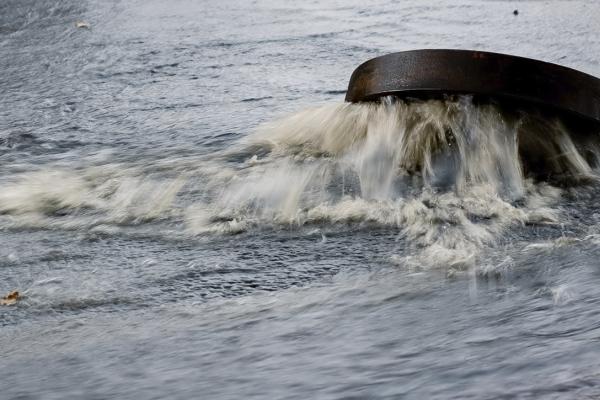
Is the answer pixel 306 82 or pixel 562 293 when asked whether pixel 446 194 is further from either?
pixel 306 82

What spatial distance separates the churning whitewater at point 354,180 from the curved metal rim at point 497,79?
151 millimetres

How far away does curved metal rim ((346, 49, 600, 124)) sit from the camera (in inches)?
171

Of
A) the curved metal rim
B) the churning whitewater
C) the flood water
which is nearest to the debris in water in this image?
the flood water

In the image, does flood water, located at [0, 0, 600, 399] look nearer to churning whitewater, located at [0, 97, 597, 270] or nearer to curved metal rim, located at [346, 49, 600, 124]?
churning whitewater, located at [0, 97, 597, 270]

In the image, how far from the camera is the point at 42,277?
11.7 ft

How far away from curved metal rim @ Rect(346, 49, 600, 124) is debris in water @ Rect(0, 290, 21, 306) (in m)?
2.03

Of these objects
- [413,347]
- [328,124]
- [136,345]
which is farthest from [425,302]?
[328,124]

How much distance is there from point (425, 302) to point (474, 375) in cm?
59

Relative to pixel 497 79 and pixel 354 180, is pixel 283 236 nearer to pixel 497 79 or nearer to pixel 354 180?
pixel 354 180

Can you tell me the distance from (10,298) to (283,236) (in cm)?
109

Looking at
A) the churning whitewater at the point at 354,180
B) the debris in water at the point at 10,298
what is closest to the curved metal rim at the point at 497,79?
the churning whitewater at the point at 354,180

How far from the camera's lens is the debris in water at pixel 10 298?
133 inches

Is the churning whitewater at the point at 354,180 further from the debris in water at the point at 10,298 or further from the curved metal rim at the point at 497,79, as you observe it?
the debris in water at the point at 10,298

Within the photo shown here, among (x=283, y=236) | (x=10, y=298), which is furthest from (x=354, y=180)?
(x=10, y=298)
